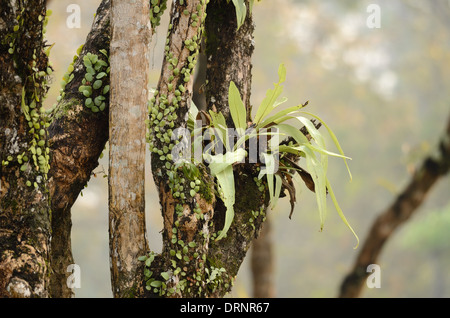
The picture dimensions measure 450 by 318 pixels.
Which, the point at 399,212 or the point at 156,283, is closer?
the point at 156,283

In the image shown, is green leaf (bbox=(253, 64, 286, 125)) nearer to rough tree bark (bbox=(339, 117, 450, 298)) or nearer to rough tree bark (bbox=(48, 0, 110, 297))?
rough tree bark (bbox=(48, 0, 110, 297))

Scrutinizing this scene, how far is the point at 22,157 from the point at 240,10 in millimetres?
876

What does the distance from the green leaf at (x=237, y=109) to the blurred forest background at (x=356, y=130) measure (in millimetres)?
7934

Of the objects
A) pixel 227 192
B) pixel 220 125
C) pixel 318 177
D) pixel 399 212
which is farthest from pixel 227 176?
pixel 399 212

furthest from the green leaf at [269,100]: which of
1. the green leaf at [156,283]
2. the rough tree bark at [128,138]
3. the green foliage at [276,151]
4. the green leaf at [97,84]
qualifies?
the green leaf at [156,283]

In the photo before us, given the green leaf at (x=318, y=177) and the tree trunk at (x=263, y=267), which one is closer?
the green leaf at (x=318, y=177)

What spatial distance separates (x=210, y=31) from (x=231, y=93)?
0.35 metres

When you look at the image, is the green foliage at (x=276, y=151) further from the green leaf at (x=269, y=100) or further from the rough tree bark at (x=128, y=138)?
the rough tree bark at (x=128, y=138)

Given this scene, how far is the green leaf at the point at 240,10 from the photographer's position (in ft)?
5.77

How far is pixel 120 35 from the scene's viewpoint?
5.05ft

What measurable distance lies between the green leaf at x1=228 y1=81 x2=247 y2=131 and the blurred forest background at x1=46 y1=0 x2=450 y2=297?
7.93 m

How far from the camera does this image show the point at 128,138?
1.51 meters

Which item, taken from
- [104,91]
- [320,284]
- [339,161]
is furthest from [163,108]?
[320,284]

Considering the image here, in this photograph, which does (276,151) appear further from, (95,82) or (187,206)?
(95,82)
